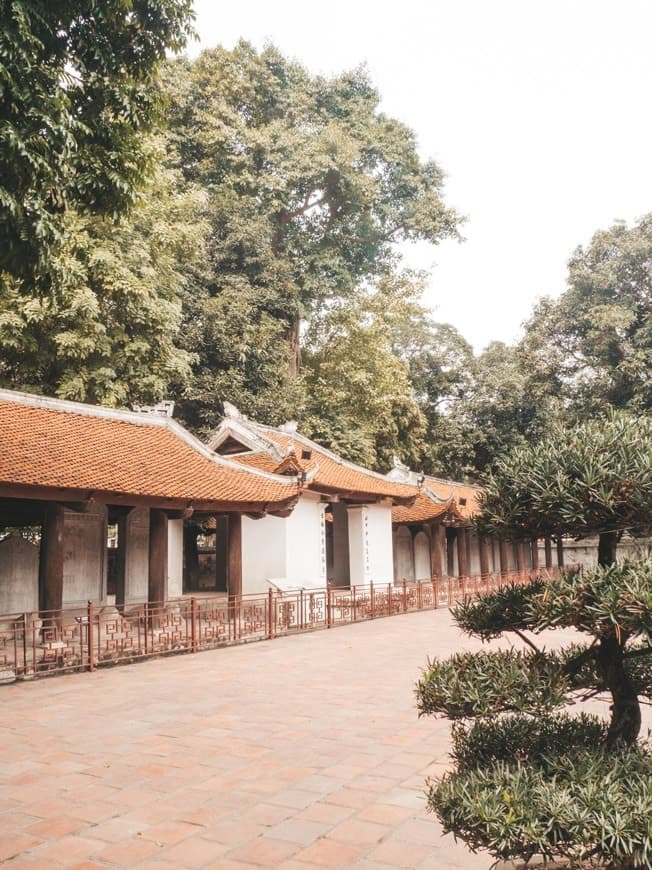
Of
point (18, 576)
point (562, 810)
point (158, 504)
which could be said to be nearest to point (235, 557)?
point (158, 504)

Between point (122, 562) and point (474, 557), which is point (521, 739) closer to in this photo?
point (122, 562)

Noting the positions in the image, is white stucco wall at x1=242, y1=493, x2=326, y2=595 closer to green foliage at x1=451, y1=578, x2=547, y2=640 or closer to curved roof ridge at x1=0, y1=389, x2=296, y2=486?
curved roof ridge at x1=0, y1=389, x2=296, y2=486

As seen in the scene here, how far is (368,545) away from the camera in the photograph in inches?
857

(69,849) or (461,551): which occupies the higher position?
(461,551)

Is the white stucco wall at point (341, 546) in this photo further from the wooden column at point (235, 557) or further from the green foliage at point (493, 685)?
the green foliage at point (493, 685)

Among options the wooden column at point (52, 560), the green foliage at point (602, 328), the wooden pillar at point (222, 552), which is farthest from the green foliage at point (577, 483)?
the green foliage at point (602, 328)

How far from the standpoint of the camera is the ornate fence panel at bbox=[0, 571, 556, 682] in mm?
10508

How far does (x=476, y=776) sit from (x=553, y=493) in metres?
1.25

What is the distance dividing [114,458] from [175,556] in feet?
20.2

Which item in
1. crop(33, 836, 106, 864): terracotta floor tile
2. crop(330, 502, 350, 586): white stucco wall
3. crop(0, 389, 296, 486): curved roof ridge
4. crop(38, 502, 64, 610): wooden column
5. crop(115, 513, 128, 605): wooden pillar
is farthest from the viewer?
crop(330, 502, 350, 586): white stucco wall

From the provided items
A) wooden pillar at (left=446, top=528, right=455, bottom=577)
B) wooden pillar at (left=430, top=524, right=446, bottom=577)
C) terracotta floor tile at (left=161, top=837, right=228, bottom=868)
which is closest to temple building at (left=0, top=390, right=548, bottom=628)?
wooden pillar at (left=430, top=524, right=446, bottom=577)

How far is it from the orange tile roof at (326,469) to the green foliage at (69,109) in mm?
10348

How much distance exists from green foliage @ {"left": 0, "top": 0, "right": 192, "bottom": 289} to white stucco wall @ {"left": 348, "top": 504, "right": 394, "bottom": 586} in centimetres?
1451

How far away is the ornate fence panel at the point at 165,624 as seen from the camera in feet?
34.5
